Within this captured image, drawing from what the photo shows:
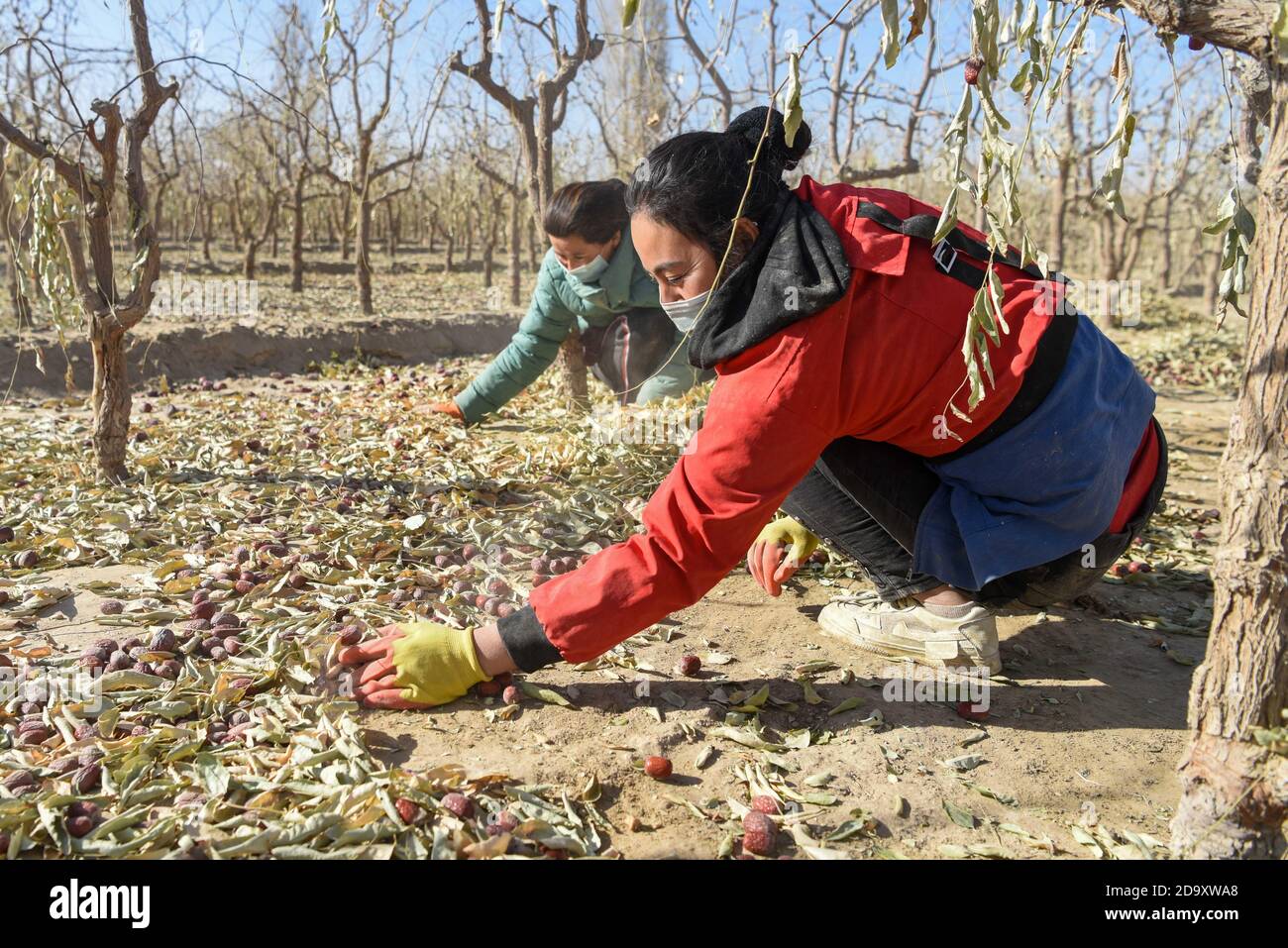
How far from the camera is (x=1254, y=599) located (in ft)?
4.85

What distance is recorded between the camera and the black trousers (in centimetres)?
231

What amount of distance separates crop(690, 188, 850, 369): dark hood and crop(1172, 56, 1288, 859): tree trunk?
71cm

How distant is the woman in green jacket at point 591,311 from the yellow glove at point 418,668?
1748 mm

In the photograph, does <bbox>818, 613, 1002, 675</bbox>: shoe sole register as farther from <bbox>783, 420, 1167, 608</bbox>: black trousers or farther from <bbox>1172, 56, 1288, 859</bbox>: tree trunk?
<bbox>1172, 56, 1288, 859</bbox>: tree trunk

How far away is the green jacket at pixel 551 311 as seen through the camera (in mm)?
4000

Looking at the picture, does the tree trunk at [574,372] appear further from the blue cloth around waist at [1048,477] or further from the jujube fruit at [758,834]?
the jujube fruit at [758,834]

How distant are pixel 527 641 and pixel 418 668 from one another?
0.97ft

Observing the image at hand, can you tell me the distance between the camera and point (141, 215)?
338cm

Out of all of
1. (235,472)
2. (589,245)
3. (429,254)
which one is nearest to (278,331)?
(235,472)

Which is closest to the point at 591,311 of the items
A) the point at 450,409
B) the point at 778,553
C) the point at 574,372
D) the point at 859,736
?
the point at 574,372

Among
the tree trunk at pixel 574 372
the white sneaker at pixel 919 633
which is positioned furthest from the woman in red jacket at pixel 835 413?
the tree trunk at pixel 574 372

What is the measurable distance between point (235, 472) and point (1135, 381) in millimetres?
3386

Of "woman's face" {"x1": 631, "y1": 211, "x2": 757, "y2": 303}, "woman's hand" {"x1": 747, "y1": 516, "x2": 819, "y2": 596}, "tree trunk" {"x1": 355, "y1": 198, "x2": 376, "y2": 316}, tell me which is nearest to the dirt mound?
"tree trunk" {"x1": 355, "y1": 198, "x2": 376, "y2": 316}
